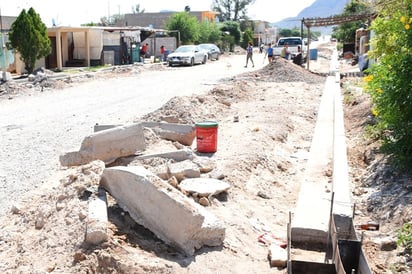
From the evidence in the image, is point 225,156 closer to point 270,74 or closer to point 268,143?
point 268,143

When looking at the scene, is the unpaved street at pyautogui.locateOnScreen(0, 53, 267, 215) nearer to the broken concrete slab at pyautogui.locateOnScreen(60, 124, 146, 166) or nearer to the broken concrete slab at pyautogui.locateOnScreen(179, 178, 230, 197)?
the broken concrete slab at pyautogui.locateOnScreen(60, 124, 146, 166)

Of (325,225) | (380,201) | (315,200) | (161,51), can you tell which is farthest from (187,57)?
(325,225)

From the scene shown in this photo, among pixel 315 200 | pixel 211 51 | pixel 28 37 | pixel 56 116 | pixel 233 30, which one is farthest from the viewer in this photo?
pixel 233 30

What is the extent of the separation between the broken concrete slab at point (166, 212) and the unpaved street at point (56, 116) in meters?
2.07

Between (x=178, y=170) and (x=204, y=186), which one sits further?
(x=178, y=170)

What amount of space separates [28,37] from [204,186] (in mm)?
20486

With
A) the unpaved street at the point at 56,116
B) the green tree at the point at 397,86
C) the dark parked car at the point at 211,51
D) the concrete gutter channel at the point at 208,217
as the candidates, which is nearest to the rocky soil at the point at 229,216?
the concrete gutter channel at the point at 208,217

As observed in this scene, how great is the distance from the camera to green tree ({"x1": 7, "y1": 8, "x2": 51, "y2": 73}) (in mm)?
24219

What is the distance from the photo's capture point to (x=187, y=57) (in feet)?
117

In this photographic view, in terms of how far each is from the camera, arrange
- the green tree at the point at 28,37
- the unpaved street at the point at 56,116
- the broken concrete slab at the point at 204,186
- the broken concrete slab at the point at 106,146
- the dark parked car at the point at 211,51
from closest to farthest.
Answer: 1. the broken concrete slab at the point at 204,186
2. the broken concrete slab at the point at 106,146
3. the unpaved street at the point at 56,116
4. the green tree at the point at 28,37
5. the dark parked car at the point at 211,51

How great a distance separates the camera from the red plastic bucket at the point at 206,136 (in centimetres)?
862

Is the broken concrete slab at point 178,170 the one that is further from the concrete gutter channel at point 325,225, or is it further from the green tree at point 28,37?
the green tree at point 28,37

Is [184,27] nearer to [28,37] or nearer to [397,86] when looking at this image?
[28,37]

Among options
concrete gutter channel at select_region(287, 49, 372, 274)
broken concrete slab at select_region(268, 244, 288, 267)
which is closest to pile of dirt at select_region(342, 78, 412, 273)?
concrete gutter channel at select_region(287, 49, 372, 274)
